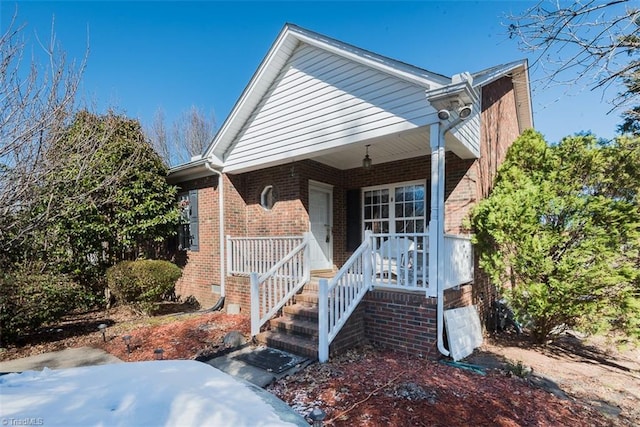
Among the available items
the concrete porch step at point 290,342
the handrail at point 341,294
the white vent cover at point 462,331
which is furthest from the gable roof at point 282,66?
the concrete porch step at point 290,342

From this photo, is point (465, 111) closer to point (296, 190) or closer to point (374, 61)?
point (374, 61)

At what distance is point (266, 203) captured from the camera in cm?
795

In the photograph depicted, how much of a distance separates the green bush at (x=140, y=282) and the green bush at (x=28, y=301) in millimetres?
1045

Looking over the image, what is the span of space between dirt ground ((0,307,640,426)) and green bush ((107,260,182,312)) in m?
0.73

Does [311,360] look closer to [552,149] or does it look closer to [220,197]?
[220,197]

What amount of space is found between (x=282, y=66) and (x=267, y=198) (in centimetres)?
318

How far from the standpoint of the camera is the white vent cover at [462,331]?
458cm

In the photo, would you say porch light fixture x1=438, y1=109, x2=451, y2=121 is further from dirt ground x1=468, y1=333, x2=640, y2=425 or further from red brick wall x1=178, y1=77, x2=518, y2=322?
dirt ground x1=468, y1=333, x2=640, y2=425

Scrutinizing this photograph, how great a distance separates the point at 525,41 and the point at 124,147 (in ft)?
26.7

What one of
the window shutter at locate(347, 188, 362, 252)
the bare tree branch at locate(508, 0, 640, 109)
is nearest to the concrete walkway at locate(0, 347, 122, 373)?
the window shutter at locate(347, 188, 362, 252)

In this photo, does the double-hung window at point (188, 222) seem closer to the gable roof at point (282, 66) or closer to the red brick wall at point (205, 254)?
the red brick wall at point (205, 254)

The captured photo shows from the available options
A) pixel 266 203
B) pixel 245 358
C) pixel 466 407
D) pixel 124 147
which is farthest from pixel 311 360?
pixel 124 147

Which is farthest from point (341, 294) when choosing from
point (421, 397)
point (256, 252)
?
point (256, 252)

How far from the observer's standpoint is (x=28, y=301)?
5105mm
